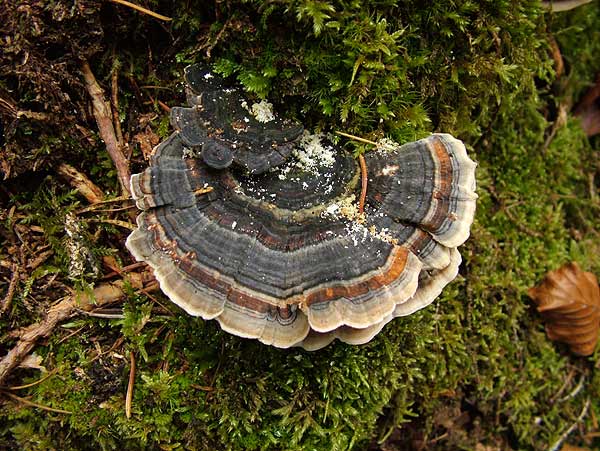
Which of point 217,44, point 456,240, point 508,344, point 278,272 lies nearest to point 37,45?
point 217,44

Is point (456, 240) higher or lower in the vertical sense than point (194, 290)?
higher

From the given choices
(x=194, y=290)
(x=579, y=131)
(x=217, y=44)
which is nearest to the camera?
(x=194, y=290)

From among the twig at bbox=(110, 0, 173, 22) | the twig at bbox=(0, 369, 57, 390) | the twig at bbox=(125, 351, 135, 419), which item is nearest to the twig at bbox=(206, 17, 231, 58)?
the twig at bbox=(110, 0, 173, 22)

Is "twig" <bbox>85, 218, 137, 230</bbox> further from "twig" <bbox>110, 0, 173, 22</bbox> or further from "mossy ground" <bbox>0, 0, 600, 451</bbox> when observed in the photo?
"twig" <bbox>110, 0, 173, 22</bbox>

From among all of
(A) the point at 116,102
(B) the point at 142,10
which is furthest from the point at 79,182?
(B) the point at 142,10

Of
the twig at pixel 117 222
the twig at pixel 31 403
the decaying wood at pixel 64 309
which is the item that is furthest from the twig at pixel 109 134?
the twig at pixel 31 403

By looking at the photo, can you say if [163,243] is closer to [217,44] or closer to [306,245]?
[306,245]

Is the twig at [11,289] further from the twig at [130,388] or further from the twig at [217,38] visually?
the twig at [217,38]

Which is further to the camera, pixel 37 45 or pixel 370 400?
pixel 370 400
